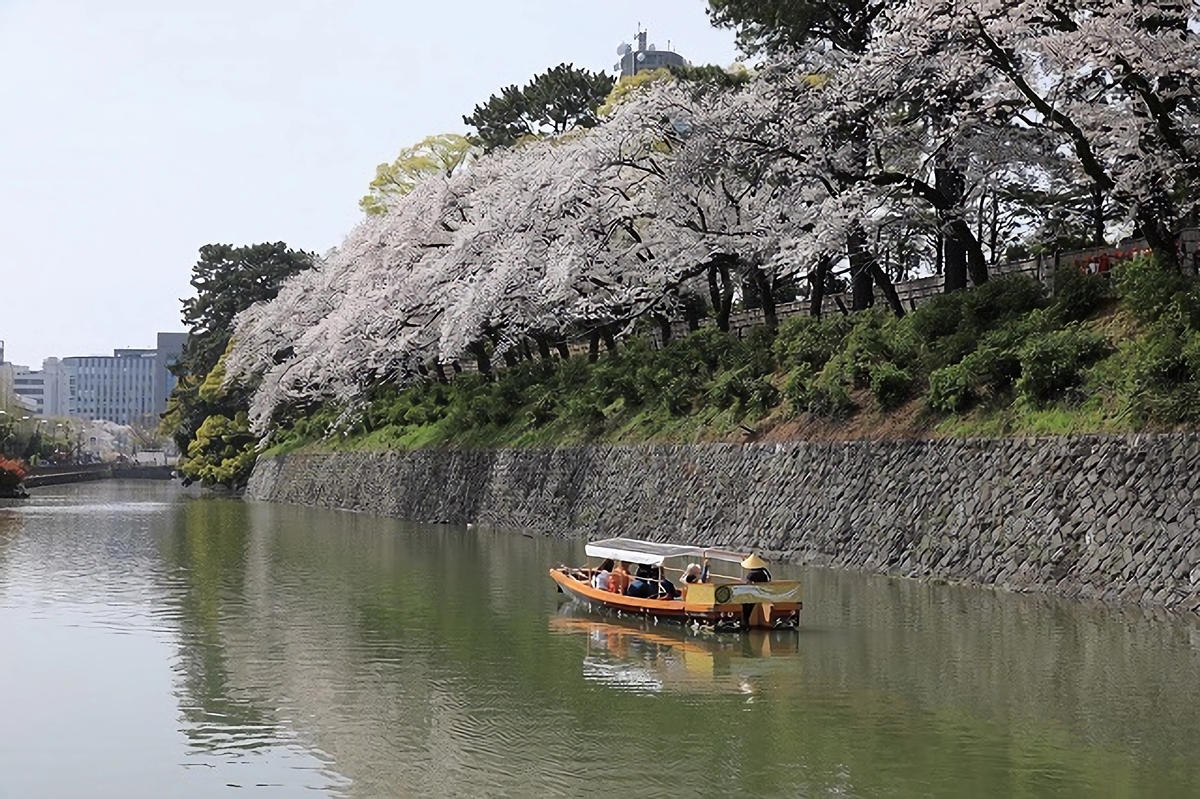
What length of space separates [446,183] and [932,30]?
26.9 meters

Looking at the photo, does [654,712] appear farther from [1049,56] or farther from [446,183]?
[446,183]

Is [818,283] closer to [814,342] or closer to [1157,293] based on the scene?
[814,342]

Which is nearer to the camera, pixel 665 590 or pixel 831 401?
pixel 665 590

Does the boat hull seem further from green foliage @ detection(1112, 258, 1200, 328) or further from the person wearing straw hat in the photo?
green foliage @ detection(1112, 258, 1200, 328)

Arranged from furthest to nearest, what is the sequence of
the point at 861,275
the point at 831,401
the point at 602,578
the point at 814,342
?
the point at 861,275, the point at 814,342, the point at 831,401, the point at 602,578

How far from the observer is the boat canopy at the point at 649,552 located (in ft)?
71.8

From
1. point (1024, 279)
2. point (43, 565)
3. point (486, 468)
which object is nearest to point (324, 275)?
point (486, 468)

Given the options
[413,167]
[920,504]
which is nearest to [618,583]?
[920,504]

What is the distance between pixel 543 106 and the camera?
208 feet

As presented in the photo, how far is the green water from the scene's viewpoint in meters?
12.6

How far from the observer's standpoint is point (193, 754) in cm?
1347

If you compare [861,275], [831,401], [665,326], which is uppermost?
[861,275]

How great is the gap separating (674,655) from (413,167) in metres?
56.1

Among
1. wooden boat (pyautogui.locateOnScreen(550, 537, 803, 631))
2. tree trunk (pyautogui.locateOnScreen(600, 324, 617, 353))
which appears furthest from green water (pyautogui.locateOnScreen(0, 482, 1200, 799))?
tree trunk (pyautogui.locateOnScreen(600, 324, 617, 353))
